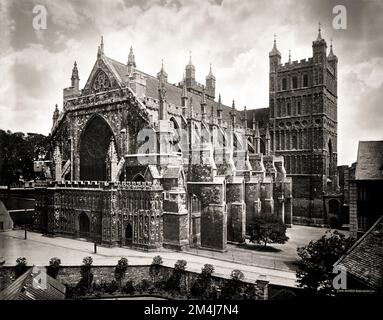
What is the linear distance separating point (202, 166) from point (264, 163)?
64.9ft

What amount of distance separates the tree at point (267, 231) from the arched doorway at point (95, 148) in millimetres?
17386

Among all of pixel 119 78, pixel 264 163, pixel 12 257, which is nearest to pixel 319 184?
pixel 264 163

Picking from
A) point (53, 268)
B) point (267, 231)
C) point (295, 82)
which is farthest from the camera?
point (295, 82)

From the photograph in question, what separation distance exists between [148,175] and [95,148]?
33.0ft

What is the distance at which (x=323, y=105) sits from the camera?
51.1 m

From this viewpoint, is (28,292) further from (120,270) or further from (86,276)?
(120,270)

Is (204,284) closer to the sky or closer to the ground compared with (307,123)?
closer to the ground

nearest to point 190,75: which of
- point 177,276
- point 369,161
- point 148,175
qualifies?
point 148,175

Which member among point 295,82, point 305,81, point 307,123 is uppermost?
point 295,82

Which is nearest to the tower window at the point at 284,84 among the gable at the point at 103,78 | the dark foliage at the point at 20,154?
the gable at the point at 103,78

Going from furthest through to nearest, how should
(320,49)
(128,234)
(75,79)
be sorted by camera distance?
(320,49), (75,79), (128,234)

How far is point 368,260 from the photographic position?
14656 mm

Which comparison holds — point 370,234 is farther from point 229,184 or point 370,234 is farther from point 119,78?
point 119,78

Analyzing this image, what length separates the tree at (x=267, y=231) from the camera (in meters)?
31.7
